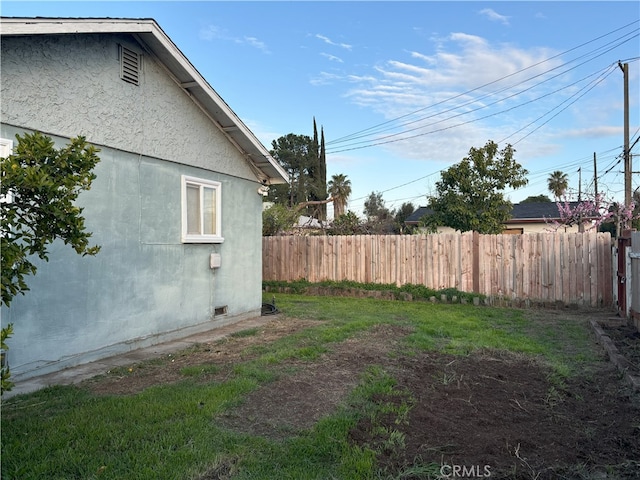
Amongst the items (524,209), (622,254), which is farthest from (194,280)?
(524,209)

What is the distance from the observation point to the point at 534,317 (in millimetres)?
10227

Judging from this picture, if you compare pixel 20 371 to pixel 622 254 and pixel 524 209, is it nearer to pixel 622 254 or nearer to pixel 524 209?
pixel 622 254

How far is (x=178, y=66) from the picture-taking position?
25.0 ft

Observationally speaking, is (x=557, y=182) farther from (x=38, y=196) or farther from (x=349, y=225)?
(x=38, y=196)

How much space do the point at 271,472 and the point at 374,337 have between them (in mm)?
4787

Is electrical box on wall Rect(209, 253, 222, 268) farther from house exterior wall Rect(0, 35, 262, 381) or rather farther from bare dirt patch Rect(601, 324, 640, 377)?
bare dirt patch Rect(601, 324, 640, 377)

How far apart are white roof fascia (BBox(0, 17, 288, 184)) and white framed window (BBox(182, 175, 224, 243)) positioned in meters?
1.21

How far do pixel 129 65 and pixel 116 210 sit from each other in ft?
7.42

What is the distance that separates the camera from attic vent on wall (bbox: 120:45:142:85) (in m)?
6.80

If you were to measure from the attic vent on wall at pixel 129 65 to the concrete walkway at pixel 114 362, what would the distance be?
414cm

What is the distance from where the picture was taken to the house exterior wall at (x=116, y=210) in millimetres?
5484

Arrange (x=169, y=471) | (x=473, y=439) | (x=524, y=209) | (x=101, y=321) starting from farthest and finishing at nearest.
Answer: (x=524, y=209) → (x=101, y=321) → (x=473, y=439) → (x=169, y=471)

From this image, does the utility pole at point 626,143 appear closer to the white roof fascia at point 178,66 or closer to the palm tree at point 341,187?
the white roof fascia at point 178,66

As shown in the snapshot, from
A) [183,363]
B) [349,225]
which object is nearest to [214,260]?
[183,363]
